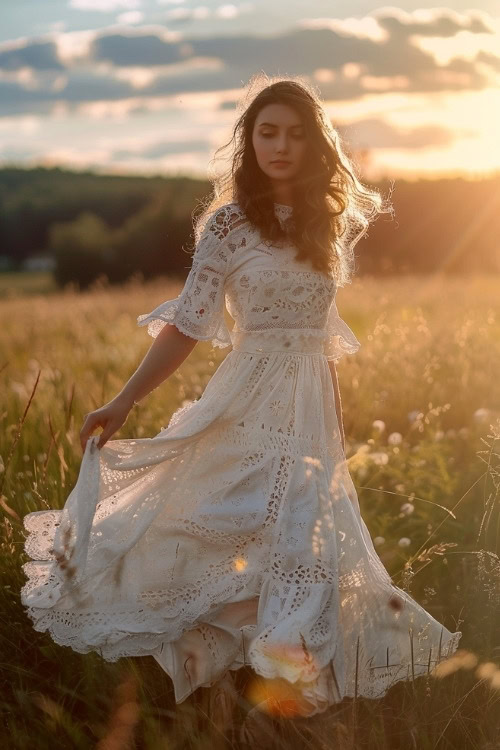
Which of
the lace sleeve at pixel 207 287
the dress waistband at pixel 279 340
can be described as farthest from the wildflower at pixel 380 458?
the lace sleeve at pixel 207 287

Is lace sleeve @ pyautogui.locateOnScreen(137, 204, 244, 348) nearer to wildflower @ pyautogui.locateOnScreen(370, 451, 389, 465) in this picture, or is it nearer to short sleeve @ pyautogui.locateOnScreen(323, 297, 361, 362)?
short sleeve @ pyautogui.locateOnScreen(323, 297, 361, 362)

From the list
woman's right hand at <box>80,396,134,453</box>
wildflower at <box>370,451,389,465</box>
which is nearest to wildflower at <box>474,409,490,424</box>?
wildflower at <box>370,451,389,465</box>

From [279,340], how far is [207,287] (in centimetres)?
30

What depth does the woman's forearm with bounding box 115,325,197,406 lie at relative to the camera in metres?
2.78

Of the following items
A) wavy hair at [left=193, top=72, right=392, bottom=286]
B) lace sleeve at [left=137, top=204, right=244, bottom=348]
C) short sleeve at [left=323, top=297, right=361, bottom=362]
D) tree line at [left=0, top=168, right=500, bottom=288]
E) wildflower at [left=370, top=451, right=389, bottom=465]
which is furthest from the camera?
tree line at [left=0, top=168, right=500, bottom=288]

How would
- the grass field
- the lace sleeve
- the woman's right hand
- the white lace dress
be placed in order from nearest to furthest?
the grass field, the white lace dress, the woman's right hand, the lace sleeve

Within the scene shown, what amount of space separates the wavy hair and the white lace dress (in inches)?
2.5

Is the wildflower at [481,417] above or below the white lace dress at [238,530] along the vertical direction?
below

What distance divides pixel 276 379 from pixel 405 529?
1375 mm

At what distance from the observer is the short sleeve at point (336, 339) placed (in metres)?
3.25

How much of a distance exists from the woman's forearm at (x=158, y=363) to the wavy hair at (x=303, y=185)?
0.44 m

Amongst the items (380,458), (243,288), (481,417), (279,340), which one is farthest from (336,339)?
(481,417)

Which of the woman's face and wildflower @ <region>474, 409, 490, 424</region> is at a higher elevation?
the woman's face

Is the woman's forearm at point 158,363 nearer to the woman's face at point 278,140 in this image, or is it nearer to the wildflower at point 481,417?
the woman's face at point 278,140
